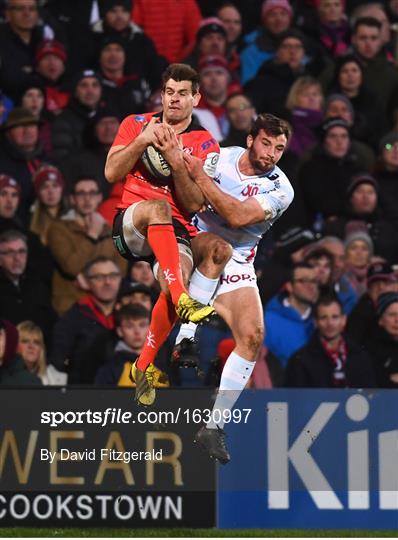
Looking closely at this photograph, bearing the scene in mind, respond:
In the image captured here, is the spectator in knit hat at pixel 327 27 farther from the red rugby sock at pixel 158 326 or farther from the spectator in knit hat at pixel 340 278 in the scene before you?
the red rugby sock at pixel 158 326

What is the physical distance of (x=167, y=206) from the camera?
39.9 feet

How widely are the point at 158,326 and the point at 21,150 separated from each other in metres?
5.20

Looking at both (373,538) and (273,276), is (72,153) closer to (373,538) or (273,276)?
(273,276)

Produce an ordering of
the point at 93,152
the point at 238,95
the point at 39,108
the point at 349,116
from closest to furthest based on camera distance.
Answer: the point at 93,152
the point at 39,108
the point at 238,95
the point at 349,116

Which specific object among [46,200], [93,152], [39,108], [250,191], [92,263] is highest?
[39,108]

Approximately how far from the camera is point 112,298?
16.1m

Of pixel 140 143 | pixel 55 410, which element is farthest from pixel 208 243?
pixel 55 410

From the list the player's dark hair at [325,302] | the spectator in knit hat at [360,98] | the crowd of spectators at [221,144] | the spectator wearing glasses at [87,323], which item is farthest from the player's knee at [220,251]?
the spectator in knit hat at [360,98]

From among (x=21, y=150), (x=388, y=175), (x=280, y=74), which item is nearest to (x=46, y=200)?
(x=21, y=150)

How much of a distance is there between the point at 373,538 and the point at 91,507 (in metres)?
2.25

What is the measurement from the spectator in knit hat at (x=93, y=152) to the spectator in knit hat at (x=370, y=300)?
284 centimetres

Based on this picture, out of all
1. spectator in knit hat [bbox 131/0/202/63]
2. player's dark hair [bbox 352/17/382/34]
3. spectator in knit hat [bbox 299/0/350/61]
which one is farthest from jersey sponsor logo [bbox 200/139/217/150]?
spectator in knit hat [bbox 299/0/350/61]

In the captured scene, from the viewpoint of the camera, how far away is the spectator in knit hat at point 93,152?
57.7ft

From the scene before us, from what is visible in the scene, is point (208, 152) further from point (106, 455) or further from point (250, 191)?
point (106, 455)
